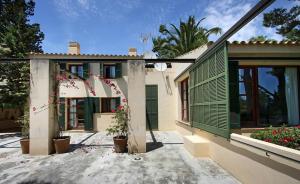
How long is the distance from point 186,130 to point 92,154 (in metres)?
4.39

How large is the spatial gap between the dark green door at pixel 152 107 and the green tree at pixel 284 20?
890cm

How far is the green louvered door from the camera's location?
505 centimetres

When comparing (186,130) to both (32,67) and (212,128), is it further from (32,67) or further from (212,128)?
(32,67)

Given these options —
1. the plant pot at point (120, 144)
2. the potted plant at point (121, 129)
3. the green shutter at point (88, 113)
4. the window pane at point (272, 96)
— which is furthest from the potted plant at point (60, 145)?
the window pane at point (272, 96)

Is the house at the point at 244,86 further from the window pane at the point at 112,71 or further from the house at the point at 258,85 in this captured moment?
the window pane at the point at 112,71

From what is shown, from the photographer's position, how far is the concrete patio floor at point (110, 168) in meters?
4.89

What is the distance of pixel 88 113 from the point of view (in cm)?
1298

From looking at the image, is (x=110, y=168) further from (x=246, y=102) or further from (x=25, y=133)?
(x=246, y=102)

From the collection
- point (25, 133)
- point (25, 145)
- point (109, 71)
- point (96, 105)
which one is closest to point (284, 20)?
point (109, 71)

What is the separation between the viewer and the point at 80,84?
13.3 metres

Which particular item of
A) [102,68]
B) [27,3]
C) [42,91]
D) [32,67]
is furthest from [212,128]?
[27,3]

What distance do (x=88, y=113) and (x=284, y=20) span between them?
1373 cm

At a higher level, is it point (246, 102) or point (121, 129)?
point (246, 102)

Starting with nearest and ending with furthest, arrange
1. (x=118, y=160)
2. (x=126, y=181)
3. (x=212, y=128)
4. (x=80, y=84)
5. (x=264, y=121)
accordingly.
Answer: (x=126, y=181) < (x=212, y=128) < (x=118, y=160) < (x=264, y=121) < (x=80, y=84)
